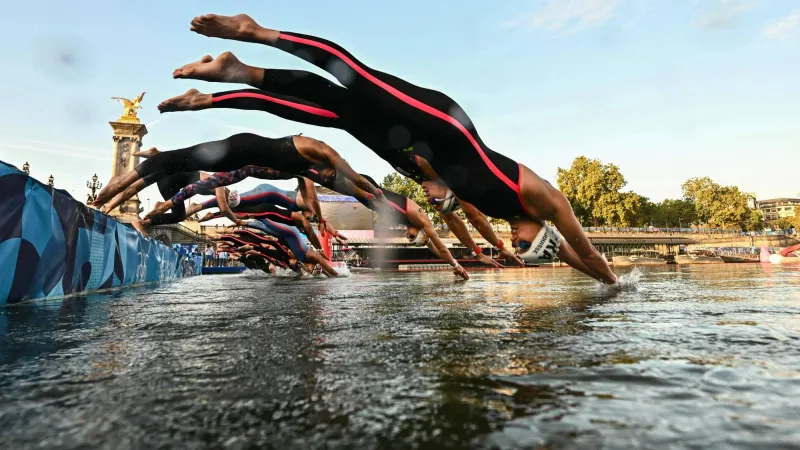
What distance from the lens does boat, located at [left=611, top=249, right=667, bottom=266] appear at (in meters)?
42.6

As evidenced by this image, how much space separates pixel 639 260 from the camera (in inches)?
Result: 1829

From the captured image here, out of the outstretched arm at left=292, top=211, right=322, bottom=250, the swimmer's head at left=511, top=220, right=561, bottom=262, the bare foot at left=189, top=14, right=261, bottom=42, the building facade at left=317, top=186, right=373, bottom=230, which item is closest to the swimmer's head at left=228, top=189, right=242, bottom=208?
the outstretched arm at left=292, top=211, right=322, bottom=250

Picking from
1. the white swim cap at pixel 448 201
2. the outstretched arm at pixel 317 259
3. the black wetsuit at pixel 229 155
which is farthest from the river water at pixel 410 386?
the outstretched arm at pixel 317 259

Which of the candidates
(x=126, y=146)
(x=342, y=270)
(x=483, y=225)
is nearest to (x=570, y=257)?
(x=483, y=225)

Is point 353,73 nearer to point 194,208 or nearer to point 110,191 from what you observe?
point 110,191

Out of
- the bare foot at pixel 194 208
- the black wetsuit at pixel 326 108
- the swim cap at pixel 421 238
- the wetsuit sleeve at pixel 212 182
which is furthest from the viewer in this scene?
the bare foot at pixel 194 208

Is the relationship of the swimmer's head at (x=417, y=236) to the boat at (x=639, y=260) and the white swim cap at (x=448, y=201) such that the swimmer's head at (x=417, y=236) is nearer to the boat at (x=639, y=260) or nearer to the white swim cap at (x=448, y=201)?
the white swim cap at (x=448, y=201)

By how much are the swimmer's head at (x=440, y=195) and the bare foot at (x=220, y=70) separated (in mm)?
2478

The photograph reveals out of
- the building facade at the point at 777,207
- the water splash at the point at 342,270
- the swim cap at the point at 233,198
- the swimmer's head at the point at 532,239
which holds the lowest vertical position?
the water splash at the point at 342,270

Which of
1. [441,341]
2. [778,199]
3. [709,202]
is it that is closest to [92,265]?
[441,341]

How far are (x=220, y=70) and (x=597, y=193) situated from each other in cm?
6342

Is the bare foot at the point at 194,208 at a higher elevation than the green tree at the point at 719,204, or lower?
lower

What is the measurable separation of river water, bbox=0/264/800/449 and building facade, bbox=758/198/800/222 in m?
193

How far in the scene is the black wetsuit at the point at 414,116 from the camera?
402 centimetres
